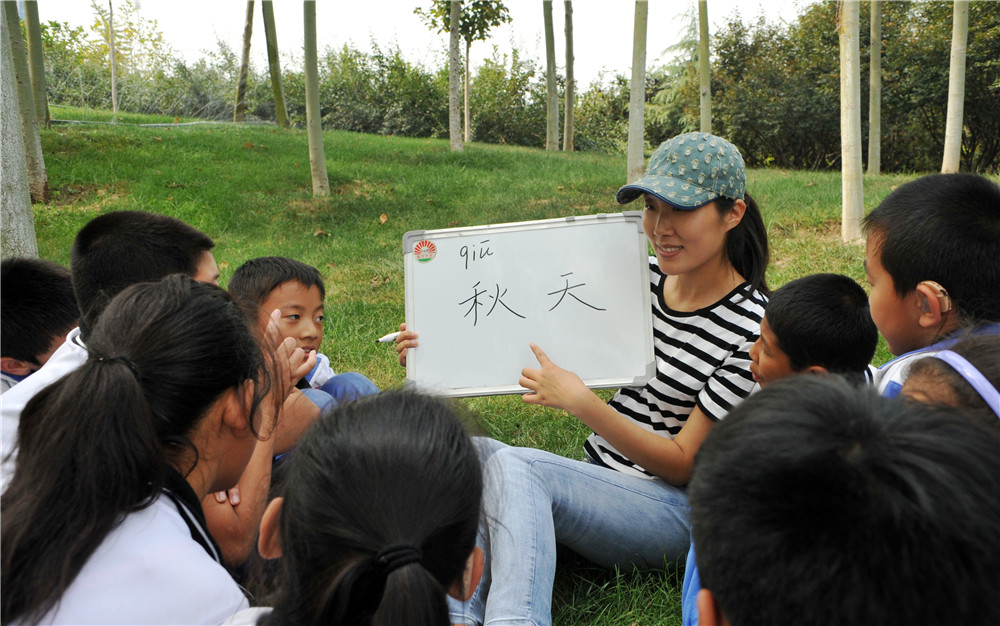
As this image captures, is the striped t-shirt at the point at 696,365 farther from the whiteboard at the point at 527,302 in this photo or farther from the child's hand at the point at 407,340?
the child's hand at the point at 407,340

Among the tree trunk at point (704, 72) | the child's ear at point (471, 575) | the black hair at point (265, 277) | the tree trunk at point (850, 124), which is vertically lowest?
the child's ear at point (471, 575)

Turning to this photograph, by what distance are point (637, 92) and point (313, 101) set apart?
3444 millimetres

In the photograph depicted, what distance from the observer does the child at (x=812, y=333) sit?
204cm

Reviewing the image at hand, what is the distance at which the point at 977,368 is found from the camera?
131 centimetres

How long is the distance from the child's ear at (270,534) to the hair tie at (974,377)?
1226 millimetres

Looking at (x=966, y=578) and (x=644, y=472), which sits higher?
(x=966, y=578)

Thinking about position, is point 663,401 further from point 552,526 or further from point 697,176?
point 697,176

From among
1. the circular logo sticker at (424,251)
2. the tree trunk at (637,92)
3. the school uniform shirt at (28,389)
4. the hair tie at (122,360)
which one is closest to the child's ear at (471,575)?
the hair tie at (122,360)

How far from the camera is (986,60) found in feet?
46.8

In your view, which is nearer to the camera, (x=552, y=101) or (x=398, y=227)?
(x=398, y=227)

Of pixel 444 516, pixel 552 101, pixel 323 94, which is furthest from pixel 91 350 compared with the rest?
pixel 323 94

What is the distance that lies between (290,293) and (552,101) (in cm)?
1214

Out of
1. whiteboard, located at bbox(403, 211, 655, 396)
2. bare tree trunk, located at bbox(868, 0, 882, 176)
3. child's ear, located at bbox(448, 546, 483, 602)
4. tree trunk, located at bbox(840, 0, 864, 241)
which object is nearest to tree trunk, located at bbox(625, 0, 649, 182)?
tree trunk, located at bbox(840, 0, 864, 241)

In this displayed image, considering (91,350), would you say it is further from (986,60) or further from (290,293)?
(986,60)
